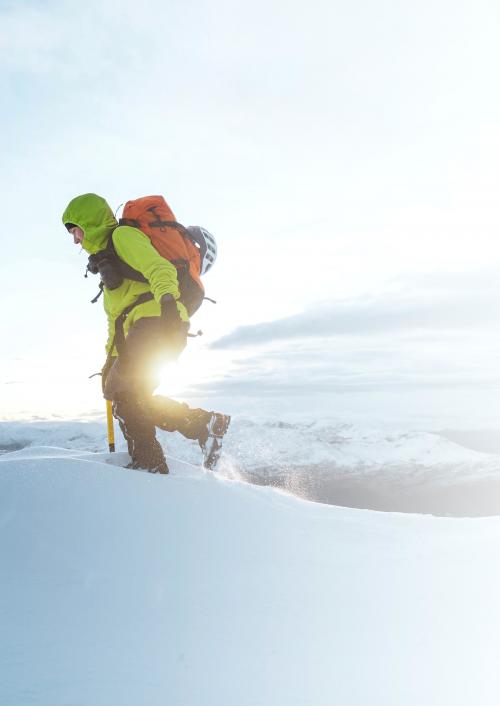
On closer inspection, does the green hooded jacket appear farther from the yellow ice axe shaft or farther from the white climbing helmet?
the yellow ice axe shaft

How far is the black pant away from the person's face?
3.37 feet

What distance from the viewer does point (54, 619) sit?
223 centimetres

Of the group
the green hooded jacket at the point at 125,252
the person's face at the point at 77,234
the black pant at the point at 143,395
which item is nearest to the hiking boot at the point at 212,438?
the black pant at the point at 143,395

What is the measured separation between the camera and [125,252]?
4719mm

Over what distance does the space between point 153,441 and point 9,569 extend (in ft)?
7.49

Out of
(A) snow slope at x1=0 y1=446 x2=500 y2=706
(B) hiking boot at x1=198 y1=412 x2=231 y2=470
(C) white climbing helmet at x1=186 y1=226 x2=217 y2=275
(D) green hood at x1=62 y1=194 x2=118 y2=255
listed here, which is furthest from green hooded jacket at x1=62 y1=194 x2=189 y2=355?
(A) snow slope at x1=0 y1=446 x2=500 y2=706

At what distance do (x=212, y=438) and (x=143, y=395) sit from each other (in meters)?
0.92

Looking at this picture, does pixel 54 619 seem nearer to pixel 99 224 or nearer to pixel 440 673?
pixel 440 673

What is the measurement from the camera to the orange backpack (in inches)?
194

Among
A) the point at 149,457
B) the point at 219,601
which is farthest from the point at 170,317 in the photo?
the point at 219,601

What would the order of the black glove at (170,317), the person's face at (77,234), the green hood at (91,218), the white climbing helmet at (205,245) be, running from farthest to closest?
the white climbing helmet at (205,245)
the person's face at (77,234)
the green hood at (91,218)
the black glove at (170,317)

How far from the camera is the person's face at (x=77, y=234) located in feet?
16.4

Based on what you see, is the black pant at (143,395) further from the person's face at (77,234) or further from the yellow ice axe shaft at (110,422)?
the person's face at (77,234)

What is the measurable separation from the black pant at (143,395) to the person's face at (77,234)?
3.37 feet
